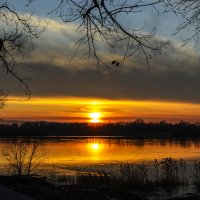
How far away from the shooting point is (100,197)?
11.8 m

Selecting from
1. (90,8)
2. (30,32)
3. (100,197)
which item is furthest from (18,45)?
(100,197)

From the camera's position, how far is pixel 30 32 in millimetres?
8914

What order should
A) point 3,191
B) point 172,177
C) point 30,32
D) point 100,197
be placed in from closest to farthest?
point 3,191, point 30,32, point 100,197, point 172,177

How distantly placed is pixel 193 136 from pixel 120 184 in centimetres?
9360

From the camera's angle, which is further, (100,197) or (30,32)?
(100,197)

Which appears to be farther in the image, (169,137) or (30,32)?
(169,137)

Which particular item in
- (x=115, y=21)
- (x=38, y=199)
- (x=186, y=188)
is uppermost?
(x=115, y=21)

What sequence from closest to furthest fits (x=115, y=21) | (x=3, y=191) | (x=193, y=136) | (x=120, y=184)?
(x=115, y=21) < (x=3, y=191) < (x=120, y=184) < (x=193, y=136)

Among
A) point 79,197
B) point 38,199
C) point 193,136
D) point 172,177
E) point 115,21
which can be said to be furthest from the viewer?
point 193,136

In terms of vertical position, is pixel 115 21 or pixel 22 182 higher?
pixel 115 21

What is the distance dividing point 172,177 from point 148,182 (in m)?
1.94

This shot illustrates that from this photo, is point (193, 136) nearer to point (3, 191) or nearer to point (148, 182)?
point (148, 182)

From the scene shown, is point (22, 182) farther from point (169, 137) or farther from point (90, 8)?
point (169, 137)

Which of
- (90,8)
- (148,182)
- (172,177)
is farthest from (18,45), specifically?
(172,177)
